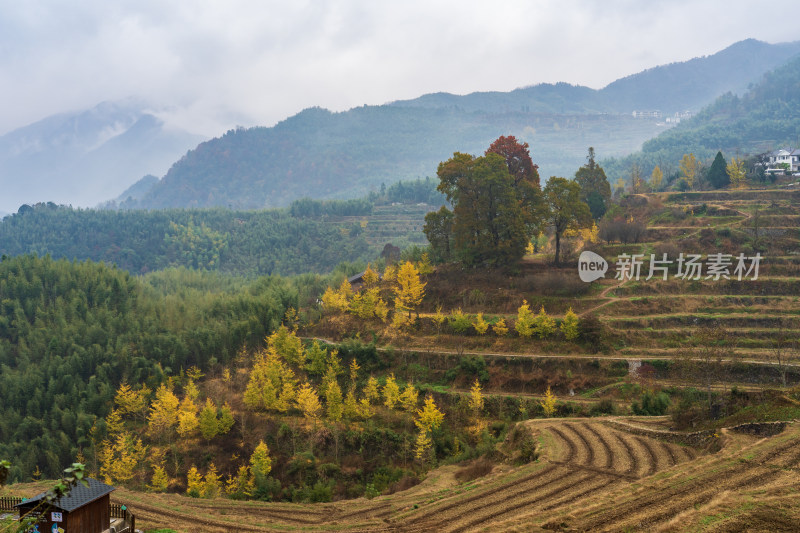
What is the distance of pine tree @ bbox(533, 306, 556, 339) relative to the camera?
35.0 meters

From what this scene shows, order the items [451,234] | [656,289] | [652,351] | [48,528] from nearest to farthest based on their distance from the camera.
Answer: [48,528] < [652,351] < [656,289] < [451,234]

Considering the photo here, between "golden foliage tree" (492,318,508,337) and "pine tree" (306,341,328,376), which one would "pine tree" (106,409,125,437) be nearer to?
"pine tree" (306,341,328,376)

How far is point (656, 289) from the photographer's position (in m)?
38.7

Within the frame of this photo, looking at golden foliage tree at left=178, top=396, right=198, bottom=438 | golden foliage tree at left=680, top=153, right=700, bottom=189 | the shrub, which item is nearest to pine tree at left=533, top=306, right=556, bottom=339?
the shrub

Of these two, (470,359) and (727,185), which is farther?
(727,185)

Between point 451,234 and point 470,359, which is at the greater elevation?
point 451,234

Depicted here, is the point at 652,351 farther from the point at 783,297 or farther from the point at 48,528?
the point at 48,528

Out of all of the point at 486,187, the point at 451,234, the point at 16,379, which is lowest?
the point at 16,379

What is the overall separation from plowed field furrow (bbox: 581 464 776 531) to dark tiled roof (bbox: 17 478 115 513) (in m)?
14.3

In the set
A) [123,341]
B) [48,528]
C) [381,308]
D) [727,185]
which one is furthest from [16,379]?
[727,185]

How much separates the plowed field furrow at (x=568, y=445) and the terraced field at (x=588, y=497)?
0.13 ft

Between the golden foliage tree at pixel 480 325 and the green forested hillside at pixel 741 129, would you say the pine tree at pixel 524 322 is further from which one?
the green forested hillside at pixel 741 129

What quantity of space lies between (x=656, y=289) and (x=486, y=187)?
48.4ft

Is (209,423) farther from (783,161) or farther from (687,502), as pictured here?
(783,161)
